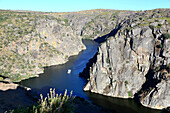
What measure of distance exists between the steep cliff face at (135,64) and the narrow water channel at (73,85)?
438 centimetres

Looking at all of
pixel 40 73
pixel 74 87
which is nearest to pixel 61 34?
pixel 40 73

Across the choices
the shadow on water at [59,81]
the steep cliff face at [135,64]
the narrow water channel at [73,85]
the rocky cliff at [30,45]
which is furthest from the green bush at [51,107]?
the rocky cliff at [30,45]

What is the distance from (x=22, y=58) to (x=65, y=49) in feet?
173

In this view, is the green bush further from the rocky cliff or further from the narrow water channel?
the rocky cliff

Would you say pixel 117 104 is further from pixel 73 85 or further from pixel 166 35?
pixel 166 35

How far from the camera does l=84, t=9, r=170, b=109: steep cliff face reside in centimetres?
7694

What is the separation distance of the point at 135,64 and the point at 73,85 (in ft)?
119

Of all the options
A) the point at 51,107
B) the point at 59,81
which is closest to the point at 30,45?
the point at 59,81

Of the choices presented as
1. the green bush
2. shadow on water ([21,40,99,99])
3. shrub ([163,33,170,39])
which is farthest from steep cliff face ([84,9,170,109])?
the green bush

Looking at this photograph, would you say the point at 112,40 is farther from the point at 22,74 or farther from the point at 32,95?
the point at 22,74

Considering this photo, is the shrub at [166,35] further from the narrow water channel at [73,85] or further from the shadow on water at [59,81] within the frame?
the shadow on water at [59,81]

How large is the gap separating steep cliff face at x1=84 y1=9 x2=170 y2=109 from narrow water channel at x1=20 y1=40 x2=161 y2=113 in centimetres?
438

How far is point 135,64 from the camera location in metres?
83.5

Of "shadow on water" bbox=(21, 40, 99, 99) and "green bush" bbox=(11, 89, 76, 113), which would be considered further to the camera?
"shadow on water" bbox=(21, 40, 99, 99)
